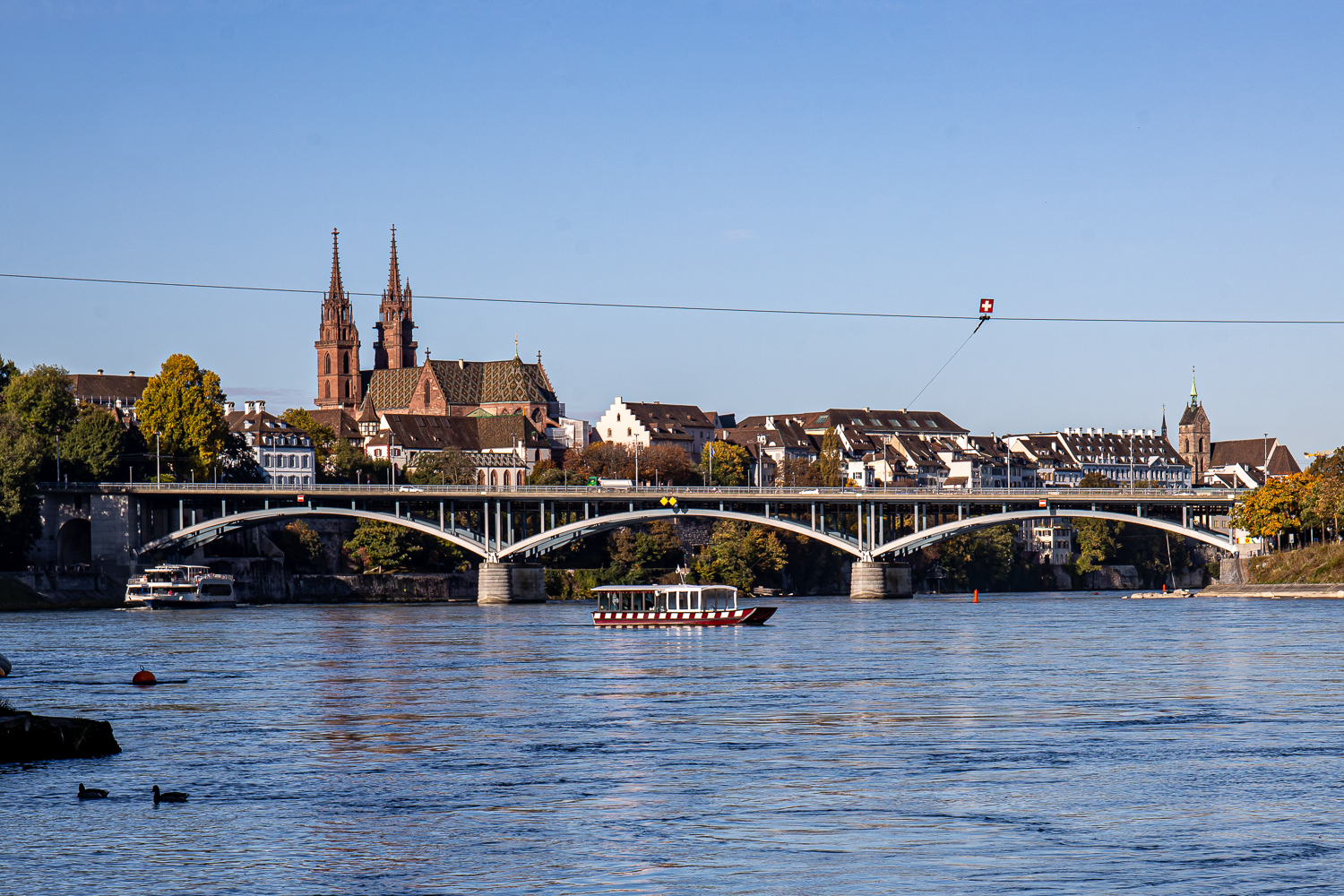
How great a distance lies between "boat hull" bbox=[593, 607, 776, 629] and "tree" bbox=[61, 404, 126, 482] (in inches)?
1763

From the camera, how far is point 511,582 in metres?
114

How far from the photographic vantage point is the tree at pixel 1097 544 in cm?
16575

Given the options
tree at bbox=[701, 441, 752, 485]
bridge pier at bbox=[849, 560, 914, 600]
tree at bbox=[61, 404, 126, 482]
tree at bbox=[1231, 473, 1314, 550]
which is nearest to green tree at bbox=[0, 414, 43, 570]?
tree at bbox=[61, 404, 126, 482]

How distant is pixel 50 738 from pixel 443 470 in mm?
126017

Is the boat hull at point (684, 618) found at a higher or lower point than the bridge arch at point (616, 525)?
lower

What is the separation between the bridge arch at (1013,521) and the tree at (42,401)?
51131 mm

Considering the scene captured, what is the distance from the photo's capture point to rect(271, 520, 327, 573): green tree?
129 m

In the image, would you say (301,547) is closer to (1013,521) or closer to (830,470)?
(1013,521)

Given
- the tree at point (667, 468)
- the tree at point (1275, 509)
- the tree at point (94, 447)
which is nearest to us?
the tree at point (1275, 509)

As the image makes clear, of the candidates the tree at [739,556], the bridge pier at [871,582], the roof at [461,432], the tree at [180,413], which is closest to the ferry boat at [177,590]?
the tree at [180,413]

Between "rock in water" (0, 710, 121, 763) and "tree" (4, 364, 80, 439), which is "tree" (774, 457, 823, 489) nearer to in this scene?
"tree" (4, 364, 80, 439)

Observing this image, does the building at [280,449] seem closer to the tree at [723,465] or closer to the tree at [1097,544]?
the tree at [723,465]

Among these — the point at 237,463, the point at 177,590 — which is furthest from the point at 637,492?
the point at 237,463

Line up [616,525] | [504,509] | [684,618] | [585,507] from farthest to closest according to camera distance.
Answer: [504,509]
[585,507]
[616,525]
[684,618]
